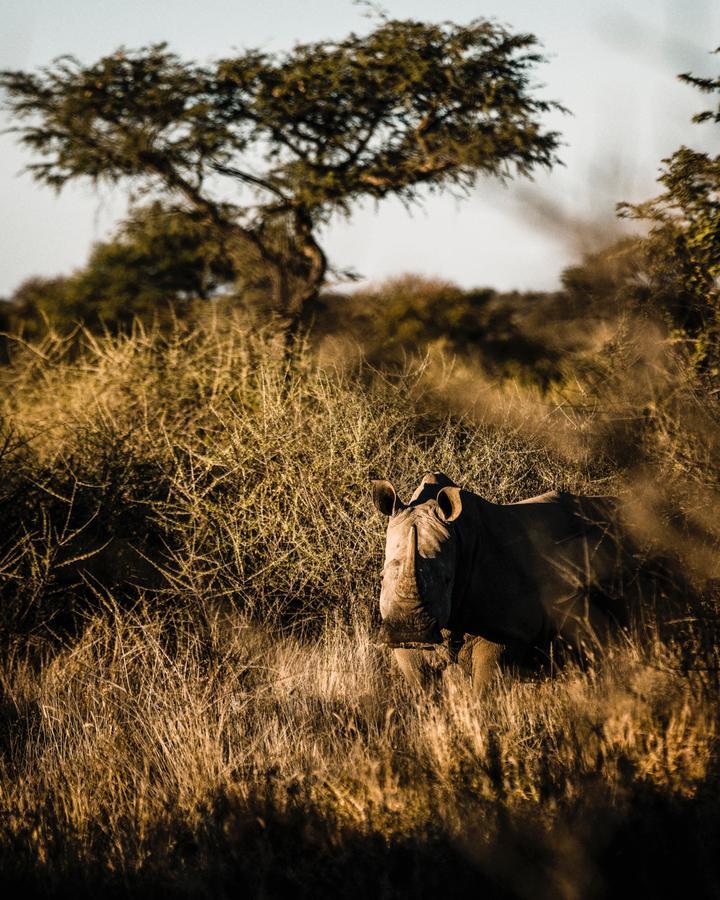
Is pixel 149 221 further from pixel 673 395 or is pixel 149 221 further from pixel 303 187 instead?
pixel 673 395

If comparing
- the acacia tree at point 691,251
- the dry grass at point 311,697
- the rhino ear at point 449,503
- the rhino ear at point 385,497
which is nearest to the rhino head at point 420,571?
the rhino ear at point 449,503

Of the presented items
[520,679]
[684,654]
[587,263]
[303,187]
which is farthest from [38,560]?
[303,187]

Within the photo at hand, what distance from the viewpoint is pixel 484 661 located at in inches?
212

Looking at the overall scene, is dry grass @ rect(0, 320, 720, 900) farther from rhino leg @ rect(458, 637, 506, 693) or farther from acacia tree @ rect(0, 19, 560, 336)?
acacia tree @ rect(0, 19, 560, 336)

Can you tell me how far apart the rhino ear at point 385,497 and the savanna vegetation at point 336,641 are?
980 mm

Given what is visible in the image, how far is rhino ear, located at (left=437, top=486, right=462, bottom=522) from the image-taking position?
5141mm

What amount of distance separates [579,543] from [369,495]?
2.07 m

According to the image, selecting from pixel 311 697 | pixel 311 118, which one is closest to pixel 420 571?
pixel 311 697

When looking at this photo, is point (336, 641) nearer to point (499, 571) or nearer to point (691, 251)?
point (499, 571)

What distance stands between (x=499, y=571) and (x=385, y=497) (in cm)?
74

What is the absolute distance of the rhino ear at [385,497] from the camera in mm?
5449

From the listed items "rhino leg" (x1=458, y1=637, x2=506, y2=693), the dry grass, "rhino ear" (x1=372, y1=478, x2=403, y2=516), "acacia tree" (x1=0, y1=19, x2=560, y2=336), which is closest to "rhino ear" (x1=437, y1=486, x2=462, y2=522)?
"rhino ear" (x1=372, y1=478, x2=403, y2=516)

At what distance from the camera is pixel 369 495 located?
7.25 meters

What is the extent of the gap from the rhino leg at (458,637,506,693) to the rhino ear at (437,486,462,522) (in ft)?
2.54
